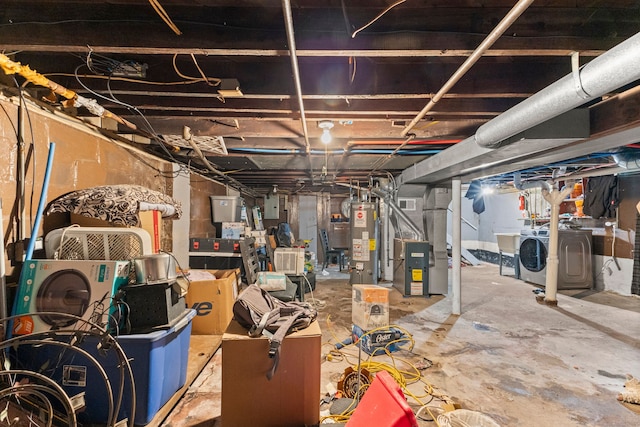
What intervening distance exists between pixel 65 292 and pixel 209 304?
1337 mm

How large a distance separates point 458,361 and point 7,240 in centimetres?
341

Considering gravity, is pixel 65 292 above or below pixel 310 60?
below

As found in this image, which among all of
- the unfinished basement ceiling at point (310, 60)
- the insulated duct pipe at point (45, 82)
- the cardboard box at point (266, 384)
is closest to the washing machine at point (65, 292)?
the cardboard box at point (266, 384)

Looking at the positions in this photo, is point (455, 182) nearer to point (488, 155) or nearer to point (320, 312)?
point (488, 155)

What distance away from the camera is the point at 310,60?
6.07 feet

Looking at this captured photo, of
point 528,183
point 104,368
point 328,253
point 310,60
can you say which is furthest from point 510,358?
point 328,253

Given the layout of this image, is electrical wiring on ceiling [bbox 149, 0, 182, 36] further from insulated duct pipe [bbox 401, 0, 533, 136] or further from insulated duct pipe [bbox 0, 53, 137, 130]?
insulated duct pipe [bbox 401, 0, 533, 136]

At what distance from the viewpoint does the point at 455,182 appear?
12.6 feet

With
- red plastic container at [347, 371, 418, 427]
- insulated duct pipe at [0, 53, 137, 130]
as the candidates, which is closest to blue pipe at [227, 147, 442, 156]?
insulated duct pipe at [0, 53, 137, 130]

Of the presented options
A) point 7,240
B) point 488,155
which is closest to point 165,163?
point 7,240

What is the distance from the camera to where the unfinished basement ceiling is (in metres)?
1.39

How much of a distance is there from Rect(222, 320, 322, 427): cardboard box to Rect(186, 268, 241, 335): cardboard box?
1.46 meters

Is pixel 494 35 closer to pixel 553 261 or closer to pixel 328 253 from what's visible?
pixel 553 261

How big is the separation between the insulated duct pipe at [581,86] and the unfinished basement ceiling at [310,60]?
0.20 meters
